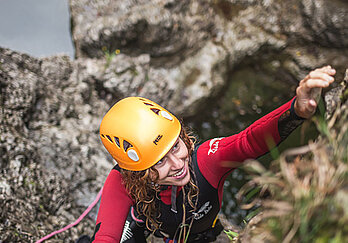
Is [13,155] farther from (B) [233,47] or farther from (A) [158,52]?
(B) [233,47]

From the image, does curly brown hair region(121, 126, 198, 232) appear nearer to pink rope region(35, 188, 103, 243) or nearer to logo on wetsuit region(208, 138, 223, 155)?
logo on wetsuit region(208, 138, 223, 155)

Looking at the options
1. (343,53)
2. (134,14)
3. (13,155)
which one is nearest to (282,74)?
(343,53)

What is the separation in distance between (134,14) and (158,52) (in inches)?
36.4

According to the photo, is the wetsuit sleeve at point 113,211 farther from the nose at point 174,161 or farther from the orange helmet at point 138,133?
the nose at point 174,161

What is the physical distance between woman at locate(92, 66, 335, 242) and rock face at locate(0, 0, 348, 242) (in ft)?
5.36

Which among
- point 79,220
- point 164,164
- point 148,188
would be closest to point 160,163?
point 164,164

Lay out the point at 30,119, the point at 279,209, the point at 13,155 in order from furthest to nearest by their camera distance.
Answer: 1. the point at 30,119
2. the point at 13,155
3. the point at 279,209

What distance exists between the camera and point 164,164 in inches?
99.3

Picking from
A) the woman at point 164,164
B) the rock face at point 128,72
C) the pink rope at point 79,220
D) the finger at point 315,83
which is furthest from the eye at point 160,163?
the rock face at point 128,72

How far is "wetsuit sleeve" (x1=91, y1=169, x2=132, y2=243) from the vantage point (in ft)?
8.71

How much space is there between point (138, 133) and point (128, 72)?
3.99 m

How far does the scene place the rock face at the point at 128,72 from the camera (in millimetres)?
4344

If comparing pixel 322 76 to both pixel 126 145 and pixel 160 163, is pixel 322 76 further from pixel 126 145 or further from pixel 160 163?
pixel 126 145

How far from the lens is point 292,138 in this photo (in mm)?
5887
